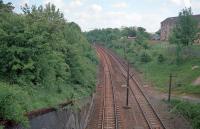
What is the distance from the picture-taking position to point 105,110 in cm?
3884

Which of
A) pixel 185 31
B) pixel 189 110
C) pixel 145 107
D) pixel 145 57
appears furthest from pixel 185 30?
pixel 189 110

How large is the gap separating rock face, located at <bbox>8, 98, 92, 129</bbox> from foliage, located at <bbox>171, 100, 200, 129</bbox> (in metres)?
9.72

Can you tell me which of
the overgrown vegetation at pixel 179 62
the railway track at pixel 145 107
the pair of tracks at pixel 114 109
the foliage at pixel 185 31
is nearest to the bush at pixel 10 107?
the pair of tracks at pixel 114 109

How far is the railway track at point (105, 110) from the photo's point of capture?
33303 mm

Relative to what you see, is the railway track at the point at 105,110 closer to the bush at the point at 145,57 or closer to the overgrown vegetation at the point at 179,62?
the overgrown vegetation at the point at 179,62

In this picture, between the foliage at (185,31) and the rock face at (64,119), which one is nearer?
the rock face at (64,119)

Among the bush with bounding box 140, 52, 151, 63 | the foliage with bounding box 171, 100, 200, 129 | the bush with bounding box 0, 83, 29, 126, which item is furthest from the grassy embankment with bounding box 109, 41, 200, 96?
the bush with bounding box 0, 83, 29, 126

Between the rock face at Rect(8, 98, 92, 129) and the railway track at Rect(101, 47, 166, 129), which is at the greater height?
the rock face at Rect(8, 98, 92, 129)

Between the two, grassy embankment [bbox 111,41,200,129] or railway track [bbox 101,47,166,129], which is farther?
grassy embankment [bbox 111,41,200,129]

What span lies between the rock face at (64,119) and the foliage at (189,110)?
9.72 m

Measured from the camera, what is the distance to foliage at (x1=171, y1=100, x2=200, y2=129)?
3258cm

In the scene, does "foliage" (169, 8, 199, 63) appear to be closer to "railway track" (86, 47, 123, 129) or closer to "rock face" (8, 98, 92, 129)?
"railway track" (86, 47, 123, 129)

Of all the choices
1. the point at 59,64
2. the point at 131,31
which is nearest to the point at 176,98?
the point at 59,64

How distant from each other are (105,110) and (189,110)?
28.5 feet
